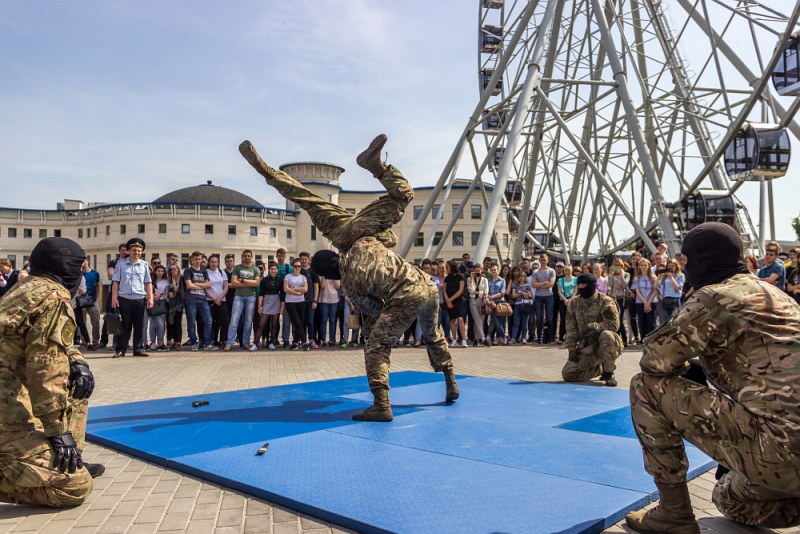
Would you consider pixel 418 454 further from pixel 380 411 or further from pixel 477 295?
pixel 477 295

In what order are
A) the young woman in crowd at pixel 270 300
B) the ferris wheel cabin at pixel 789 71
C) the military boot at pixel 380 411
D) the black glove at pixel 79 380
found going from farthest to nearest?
the ferris wheel cabin at pixel 789 71, the young woman in crowd at pixel 270 300, the military boot at pixel 380 411, the black glove at pixel 79 380

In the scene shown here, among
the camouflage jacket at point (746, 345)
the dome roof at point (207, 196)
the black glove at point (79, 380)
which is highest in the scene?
the dome roof at point (207, 196)

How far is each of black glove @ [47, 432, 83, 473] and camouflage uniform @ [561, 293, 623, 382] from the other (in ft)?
19.1

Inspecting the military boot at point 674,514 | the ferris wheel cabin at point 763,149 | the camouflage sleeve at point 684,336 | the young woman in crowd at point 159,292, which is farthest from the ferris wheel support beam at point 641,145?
the camouflage sleeve at point 684,336

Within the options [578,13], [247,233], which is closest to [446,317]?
[578,13]

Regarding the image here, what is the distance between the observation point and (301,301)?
12.1 metres

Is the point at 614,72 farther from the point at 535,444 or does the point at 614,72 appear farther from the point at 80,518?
the point at 80,518

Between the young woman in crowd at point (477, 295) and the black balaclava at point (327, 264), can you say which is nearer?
the black balaclava at point (327, 264)

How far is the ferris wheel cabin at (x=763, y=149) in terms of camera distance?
15.4 meters

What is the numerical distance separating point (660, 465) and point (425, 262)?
36.0ft

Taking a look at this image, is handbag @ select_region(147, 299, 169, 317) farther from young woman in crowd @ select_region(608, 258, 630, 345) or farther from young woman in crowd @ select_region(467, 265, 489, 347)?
young woman in crowd @ select_region(608, 258, 630, 345)

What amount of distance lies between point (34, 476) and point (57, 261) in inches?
43.6

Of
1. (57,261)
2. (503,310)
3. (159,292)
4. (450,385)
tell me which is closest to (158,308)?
(159,292)

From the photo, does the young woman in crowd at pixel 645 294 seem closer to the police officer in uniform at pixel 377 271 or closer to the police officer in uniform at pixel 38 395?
the police officer in uniform at pixel 377 271
